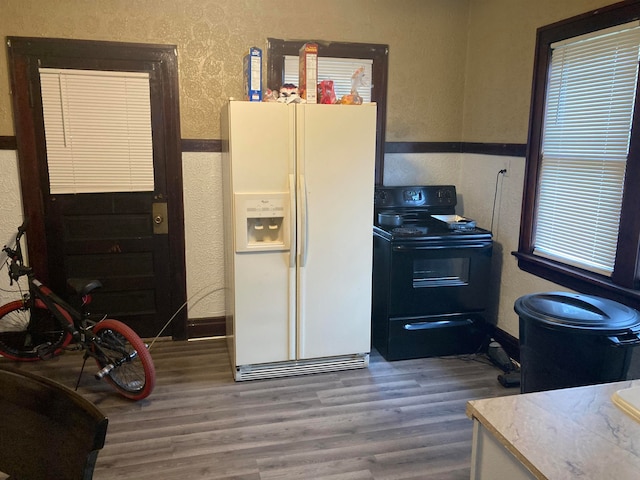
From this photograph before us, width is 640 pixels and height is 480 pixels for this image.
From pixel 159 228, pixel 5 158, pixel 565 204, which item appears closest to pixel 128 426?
pixel 159 228

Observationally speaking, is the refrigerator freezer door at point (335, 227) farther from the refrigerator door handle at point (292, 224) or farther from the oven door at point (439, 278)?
the oven door at point (439, 278)

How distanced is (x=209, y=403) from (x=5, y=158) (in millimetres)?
2058

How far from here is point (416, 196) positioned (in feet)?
12.7

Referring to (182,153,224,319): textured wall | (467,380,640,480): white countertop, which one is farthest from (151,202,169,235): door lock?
(467,380,640,480): white countertop

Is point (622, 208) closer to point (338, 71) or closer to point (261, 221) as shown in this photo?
point (261, 221)

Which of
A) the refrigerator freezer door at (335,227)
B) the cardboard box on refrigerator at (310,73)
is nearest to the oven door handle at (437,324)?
the refrigerator freezer door at (335,227)

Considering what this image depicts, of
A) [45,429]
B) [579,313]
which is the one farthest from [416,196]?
[45,429]

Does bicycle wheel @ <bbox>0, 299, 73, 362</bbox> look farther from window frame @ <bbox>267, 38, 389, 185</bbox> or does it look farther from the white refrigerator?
window frame @ <bbox>267, 38, 389, 185</bbox>

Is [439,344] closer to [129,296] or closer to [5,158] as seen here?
[129,296]

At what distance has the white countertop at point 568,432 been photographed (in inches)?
43.0

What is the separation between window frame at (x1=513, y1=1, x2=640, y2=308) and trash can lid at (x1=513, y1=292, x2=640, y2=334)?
15.2 inches

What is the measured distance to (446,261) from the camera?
354 centimetres

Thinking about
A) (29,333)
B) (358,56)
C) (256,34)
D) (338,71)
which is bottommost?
(29,333)

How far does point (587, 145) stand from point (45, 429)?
2.89m
